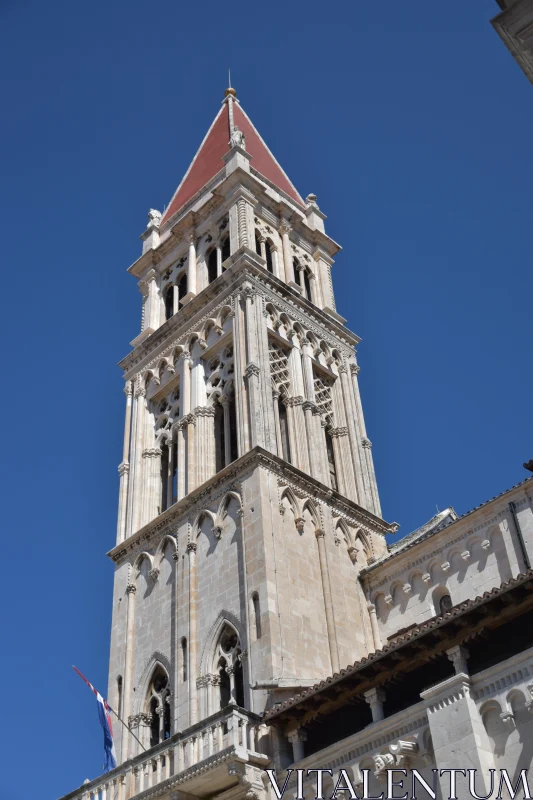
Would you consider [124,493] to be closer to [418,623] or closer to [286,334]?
[286,334]

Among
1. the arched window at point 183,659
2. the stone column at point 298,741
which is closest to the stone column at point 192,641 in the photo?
the arched window at point 183,659

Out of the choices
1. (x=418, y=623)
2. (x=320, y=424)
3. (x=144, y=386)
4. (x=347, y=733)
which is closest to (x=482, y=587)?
(x=418, y=623)

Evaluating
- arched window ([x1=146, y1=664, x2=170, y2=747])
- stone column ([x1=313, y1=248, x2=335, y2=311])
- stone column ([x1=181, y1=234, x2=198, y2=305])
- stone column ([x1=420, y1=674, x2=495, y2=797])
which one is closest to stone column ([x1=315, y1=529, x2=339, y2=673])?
arched window ([x1=146, y1=664, x2=170, y2=747])

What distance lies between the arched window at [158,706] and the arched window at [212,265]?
11.9 m

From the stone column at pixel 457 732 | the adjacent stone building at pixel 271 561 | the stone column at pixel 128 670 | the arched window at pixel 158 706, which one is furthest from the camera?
the stone column at pixel 128 670

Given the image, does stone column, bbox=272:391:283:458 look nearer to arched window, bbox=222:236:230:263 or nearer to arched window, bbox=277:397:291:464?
arched window, bbox=277:397:291:464

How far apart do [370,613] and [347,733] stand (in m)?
5.62

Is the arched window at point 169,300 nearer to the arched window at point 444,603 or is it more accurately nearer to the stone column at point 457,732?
the arched window at point 444,603

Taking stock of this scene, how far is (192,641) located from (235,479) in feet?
11.9

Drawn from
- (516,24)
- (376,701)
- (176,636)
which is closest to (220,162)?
(176,636)

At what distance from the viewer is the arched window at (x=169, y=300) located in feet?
96.7

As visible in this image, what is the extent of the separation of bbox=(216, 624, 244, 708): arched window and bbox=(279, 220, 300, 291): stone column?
11059mm

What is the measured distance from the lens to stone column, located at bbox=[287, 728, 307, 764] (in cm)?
1645

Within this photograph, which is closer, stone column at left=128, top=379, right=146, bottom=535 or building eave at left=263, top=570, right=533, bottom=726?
building eave at left=263, top=570, right=533, bottom=726
